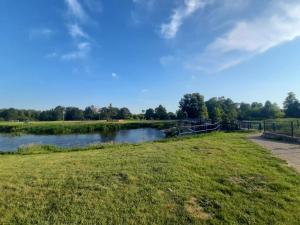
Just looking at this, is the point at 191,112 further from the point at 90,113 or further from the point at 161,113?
the point at 90,113

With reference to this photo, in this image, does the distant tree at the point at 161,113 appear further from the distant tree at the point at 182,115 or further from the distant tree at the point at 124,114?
the distant tree at the point at 124,114

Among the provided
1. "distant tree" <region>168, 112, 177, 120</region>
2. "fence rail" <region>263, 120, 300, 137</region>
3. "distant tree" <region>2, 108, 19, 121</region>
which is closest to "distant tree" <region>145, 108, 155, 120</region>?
"distant tree" <region>168, 112, 177, 120</region>

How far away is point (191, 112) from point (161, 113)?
25.7m

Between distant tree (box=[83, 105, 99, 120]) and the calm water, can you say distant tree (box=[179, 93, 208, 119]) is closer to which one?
the calm water

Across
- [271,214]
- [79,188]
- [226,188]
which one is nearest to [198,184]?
[226,188]

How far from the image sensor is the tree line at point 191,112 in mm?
67006

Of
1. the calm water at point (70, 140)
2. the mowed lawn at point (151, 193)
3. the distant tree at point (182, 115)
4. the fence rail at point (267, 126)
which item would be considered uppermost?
the distant tree at point (182, 115)

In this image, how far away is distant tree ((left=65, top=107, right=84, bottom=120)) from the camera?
124 m

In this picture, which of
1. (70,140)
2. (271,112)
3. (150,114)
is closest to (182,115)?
(271,112)

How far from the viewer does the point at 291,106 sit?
66.8 meters

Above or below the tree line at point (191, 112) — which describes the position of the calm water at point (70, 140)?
below

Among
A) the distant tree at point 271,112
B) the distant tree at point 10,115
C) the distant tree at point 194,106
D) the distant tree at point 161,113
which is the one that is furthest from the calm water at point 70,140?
the distant tree at point 10,115

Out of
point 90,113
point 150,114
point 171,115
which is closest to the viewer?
point 171,115

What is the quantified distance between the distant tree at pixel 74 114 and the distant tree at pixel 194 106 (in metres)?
56.1
